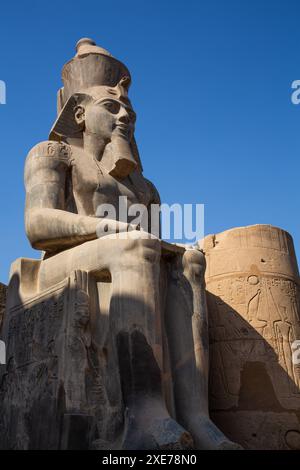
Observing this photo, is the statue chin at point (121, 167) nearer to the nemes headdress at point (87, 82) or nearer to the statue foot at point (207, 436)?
the nemes headdress at point (87, 82)

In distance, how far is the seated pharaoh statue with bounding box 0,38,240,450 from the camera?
12.2 ft

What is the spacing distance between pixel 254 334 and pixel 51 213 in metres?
2.01

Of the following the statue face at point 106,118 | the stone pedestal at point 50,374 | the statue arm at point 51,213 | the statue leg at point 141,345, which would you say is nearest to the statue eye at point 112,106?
the statue face at point 106,118

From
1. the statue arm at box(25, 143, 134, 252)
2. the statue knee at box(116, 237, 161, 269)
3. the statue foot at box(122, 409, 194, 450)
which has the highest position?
the statue arm at box(25, 143, 134, 252)

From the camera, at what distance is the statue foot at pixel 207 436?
3.66 meters

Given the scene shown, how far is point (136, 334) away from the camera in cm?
380

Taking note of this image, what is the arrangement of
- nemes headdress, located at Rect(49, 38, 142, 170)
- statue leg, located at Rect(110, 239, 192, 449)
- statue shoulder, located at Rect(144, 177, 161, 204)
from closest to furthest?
statue leg, located at Rect(110, 239, 192, 449), nemes headdress, located at Rect(49, 38, 142, 170), statue shoulder, located at Rect(144, 177, 161, 204)

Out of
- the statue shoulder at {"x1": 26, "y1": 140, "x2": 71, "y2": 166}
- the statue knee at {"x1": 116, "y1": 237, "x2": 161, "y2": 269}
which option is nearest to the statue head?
the statue shoulder at {"x1": 26, "y1": 140, "x2": 71, "y2": 166}

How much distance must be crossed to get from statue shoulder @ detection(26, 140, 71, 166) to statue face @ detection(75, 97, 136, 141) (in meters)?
0.43

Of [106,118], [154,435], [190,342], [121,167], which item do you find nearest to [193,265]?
[190,342]

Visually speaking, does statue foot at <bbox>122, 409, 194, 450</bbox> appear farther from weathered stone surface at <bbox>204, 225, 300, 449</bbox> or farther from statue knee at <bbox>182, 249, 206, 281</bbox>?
weathered stone surface at <bbox>204, 225, 300, 449</bbox>

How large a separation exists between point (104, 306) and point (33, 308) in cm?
63

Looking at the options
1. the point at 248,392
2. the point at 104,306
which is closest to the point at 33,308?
the point at 104,306
